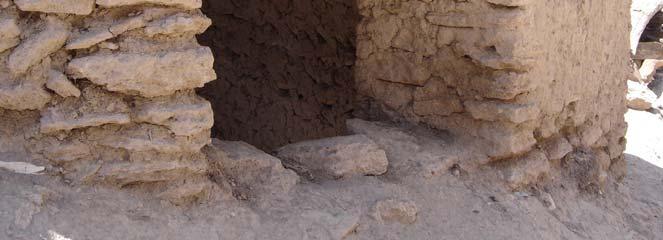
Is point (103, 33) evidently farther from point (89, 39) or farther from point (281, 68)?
point (281, 68)

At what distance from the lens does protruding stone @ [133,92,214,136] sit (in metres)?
2.07

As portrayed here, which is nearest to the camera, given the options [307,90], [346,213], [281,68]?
[346,213]

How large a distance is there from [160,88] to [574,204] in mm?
1853

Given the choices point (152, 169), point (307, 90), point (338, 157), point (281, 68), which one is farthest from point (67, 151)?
point (281, 68)

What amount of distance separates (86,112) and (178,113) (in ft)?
0.76

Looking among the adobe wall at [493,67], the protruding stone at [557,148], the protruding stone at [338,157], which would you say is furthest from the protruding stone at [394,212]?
the protruding stone at [557,148]

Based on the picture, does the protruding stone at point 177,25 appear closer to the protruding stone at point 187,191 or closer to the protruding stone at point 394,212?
the protruding stone at point 187,191

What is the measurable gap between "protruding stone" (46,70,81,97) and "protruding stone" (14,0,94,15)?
152mm

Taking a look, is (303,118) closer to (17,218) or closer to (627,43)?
(627,43)

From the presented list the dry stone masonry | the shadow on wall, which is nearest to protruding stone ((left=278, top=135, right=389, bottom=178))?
the dry stone masonry

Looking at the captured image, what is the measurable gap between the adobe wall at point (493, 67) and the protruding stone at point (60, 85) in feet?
4.89

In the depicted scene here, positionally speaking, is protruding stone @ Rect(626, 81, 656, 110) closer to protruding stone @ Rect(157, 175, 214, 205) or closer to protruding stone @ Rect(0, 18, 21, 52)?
protruding stone @ Rect(157, 175, 214, 205)

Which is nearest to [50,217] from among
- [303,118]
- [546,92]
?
[546,92]

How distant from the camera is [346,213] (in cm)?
243
